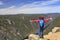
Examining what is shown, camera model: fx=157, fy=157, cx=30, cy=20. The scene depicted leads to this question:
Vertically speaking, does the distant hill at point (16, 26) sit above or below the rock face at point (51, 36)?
above

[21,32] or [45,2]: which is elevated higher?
Result: [45,2]

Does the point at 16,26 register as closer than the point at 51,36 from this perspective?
No

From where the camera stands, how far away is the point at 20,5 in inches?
102

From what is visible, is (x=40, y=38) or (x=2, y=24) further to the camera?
(x=2, y=24)

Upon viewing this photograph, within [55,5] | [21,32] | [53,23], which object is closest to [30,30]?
[21,32]

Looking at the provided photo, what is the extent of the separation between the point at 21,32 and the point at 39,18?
1.22 ft

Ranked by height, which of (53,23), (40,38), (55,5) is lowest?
(40,38)

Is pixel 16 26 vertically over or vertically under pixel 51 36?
over

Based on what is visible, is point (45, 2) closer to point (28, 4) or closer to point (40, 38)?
point (28, 4)

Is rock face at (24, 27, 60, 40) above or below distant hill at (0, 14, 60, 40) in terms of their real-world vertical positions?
below

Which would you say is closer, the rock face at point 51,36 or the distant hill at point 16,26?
the rock face at point 51,36

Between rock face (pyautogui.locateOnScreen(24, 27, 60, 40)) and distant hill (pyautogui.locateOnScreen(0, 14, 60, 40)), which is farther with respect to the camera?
distant hill (pyautogui.locateOnScreen(0, 14, 60, 40))

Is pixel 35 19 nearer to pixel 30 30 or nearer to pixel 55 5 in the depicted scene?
pixel 30 30

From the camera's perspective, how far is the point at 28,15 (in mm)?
2541
